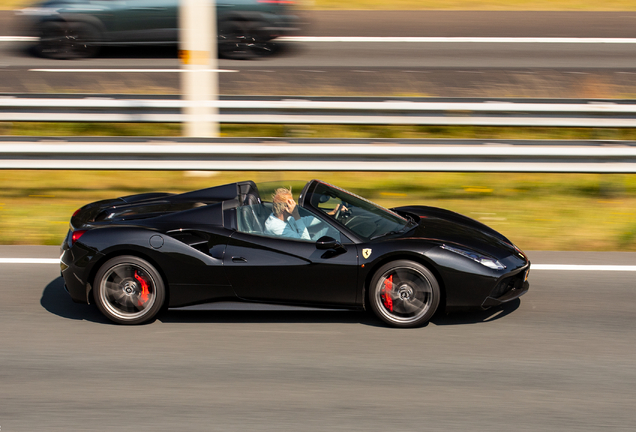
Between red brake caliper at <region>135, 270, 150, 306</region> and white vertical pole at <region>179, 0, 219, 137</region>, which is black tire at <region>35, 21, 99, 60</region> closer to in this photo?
white vertical pole at <region>179, 0, 219, 137</region>

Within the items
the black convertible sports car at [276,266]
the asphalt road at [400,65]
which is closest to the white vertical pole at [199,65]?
the asphalt road at [400,65]

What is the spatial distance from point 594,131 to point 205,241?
7.40m

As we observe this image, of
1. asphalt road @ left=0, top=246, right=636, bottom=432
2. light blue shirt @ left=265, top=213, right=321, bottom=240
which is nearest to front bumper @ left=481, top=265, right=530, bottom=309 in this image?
asphalt road @ left=0, top=246, right=636, bottom=432

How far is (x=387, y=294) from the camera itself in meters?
5.16

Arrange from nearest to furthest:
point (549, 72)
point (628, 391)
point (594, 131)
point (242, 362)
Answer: point (628, 391)
point (242, 362)
point (594, 131)
point (549, 72)

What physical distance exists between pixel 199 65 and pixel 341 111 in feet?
6.05

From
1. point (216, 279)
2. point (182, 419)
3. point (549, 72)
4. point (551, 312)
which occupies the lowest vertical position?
point (182, 419)

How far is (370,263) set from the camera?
5.09 meters

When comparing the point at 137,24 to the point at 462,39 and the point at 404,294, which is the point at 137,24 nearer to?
the point at 462,39

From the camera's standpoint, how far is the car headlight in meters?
5.13

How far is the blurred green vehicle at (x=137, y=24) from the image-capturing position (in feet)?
40.3

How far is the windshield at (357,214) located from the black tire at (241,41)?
25.6 ft

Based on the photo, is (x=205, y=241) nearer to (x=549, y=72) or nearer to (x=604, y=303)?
(x=604, y=303)

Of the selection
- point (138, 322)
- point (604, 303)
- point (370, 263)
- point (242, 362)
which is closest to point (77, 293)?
point (138, 322)
